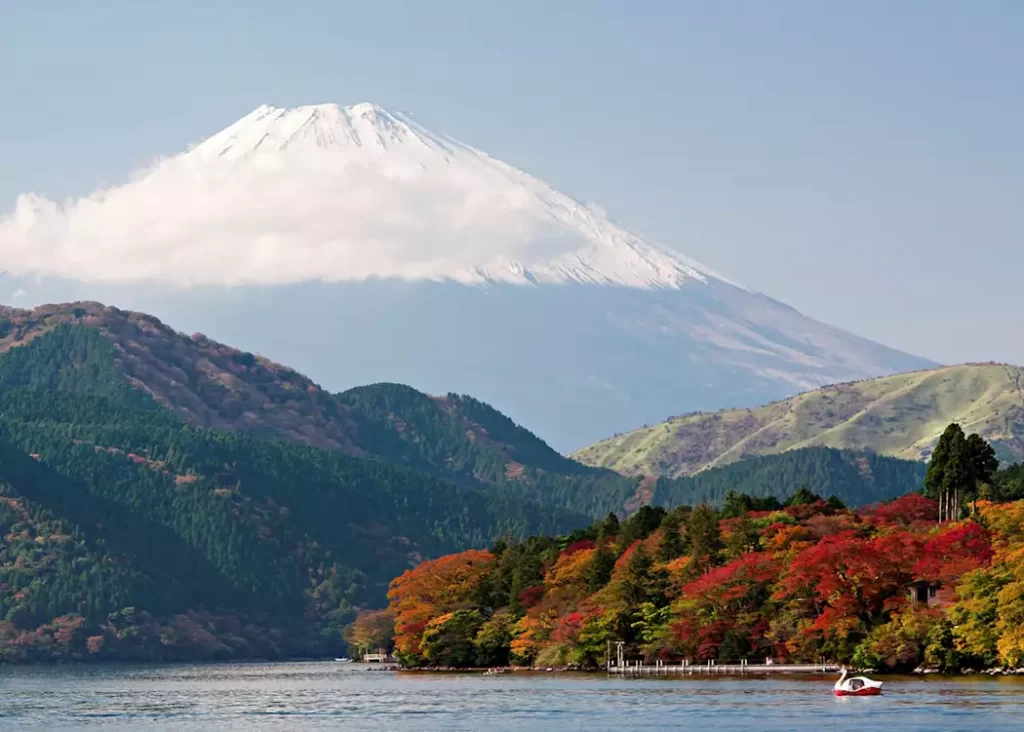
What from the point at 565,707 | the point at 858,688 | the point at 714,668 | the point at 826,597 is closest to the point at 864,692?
the point at 858,688

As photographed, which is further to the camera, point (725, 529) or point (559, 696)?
point (725, 529)

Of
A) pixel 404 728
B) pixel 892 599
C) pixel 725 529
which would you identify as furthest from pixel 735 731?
pixel 725 529

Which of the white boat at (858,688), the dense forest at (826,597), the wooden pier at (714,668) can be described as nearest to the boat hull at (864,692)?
the white boat at (858,688)

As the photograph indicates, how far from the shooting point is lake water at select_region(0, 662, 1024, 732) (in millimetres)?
119562

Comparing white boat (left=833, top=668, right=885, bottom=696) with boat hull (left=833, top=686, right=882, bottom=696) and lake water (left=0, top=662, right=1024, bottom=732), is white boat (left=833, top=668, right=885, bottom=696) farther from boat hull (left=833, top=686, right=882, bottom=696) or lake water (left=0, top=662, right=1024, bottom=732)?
lake water (left=0, top=662, right=1024, bottom=732)

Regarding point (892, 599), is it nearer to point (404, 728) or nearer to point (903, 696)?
point (903, 696)

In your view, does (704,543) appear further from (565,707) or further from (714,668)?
(565,707)

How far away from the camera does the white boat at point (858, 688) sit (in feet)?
451

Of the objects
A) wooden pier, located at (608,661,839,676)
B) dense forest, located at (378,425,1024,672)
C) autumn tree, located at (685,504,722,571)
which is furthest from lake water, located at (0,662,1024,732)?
autumn tree, located at (685,504,722,571)

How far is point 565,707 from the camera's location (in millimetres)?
138000

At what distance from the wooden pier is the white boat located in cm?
2737

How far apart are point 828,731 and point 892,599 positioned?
53321 millimetres

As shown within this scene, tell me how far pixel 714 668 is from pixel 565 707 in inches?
1671

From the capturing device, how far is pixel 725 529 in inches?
7781
